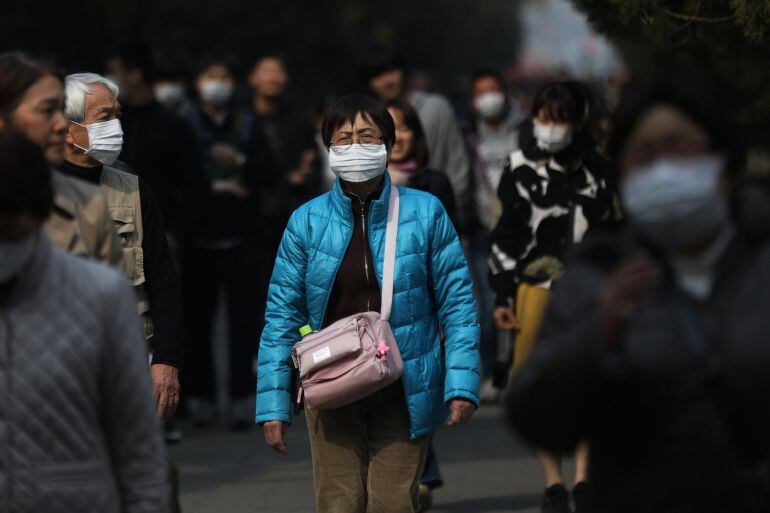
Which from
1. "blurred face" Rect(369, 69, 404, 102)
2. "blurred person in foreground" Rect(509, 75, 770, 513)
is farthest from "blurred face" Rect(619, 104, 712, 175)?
"blurred face" Rect(369, 69, 404, 102)

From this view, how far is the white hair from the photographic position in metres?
5.53

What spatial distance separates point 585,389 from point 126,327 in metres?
1.00

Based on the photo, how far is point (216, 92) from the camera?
10.5 m

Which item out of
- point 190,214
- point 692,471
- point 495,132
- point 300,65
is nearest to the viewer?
point 692,471

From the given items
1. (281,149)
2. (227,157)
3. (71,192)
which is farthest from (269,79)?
(71,192)

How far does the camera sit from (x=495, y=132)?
11.9 metres

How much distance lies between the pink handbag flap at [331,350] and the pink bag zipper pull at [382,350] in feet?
0.21

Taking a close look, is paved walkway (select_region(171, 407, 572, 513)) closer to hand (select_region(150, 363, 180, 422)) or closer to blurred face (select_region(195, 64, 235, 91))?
blurred face (select_region(195, 64, 235, 91))

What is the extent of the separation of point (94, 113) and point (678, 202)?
291 cm

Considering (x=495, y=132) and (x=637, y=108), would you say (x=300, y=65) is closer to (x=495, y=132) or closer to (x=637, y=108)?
(x=495, y=132)

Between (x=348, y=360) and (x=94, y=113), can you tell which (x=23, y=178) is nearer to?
(x=94, y=113)

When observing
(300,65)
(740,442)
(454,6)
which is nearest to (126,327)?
(740,442)

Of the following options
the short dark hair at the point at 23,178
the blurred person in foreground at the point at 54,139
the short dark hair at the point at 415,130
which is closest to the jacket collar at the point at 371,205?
the blurred person in foreground at the point at 54,139

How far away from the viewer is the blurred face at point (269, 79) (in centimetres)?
1101
